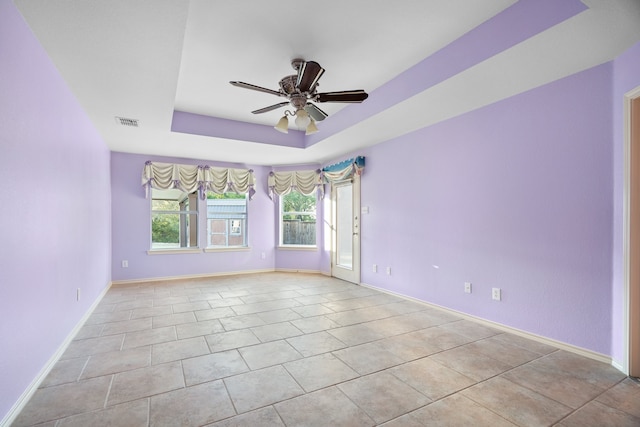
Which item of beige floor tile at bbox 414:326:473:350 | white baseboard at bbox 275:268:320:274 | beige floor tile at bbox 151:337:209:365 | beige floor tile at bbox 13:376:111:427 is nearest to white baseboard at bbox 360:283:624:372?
beige floor tile at bbox 414:326:473:350

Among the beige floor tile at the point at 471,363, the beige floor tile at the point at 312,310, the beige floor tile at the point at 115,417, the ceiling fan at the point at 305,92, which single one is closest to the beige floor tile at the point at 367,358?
the beige floor tile at the point at 471,363

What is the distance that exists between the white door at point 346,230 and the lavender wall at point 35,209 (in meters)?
3.78

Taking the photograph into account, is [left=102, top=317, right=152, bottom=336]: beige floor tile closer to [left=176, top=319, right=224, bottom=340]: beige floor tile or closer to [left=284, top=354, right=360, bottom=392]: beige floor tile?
[left=176, top=319, right=224, bottom=340]: beige floor tile

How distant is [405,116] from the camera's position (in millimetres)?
3668

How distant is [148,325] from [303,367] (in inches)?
76.5

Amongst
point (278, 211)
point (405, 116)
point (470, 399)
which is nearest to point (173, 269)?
point (278, 211)

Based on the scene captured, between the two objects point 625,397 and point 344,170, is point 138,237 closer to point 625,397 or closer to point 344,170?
point 344,170

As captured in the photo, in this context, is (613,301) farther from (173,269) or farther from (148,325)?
(173,269)

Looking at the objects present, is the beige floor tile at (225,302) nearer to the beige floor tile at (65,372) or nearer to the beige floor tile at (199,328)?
the beige floor tile at (199,328)

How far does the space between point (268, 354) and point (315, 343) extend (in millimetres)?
452

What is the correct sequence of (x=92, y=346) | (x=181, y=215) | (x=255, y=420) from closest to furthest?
1. (x=255, y=420)
2. (x=92, y=346)
3. (x=181, y=215)

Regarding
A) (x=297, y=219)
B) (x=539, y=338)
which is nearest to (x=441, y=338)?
Answer: (x=539, y=338)

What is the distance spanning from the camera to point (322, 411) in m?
1.83

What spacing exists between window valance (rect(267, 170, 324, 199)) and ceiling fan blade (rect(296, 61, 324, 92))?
344 cm
